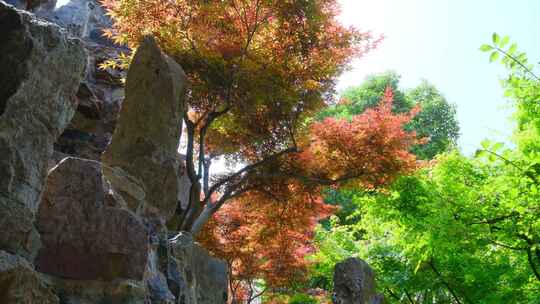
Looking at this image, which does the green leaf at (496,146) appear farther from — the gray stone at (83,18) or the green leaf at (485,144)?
the gray stone at (83,18)

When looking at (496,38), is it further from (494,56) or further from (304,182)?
(304,182)

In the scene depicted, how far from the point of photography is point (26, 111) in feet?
7.72

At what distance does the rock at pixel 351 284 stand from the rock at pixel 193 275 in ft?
6.73

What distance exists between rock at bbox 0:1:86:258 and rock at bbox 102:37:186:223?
2.64m

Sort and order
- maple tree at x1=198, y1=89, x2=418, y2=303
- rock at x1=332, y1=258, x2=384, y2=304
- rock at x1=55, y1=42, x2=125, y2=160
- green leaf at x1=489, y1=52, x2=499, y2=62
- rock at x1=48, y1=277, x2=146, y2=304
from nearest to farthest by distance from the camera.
→ green leaf at x1=489, y1=52, x2=499, y2=62 → rock at x1=48, y1=277, x2=146, y2=304 → rock at x1=332, y1=258, x2=384, y2=304 → maple tree at x1=198, y1=89, x2=418, y2=303 → rock at x1=55, y1=42, x2=125, y2=160

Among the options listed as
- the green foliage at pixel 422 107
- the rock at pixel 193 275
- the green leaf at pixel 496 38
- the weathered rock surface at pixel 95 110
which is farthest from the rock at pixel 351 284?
the green foliage at pixel 422 107

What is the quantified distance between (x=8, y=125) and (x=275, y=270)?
10754 millimetres

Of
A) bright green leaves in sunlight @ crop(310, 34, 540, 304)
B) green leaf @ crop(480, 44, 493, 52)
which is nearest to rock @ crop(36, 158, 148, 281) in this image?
green leaf @ crop(480, 44, 493, 52)

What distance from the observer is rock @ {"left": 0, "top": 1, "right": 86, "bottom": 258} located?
223 centimetres

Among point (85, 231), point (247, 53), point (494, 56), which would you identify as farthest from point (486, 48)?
point (247, 53)

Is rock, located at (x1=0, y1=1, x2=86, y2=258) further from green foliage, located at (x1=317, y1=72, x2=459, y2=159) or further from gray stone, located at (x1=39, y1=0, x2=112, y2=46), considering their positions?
green foliage, located at (x1=317, y1=72, x2=459, y2=159)

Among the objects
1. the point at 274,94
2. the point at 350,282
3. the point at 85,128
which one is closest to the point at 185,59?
the point at 274,94

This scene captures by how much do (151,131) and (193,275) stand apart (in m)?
1.56

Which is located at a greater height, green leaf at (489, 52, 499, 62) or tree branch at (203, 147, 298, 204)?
tree branch at (203, 147, 298, 204)
